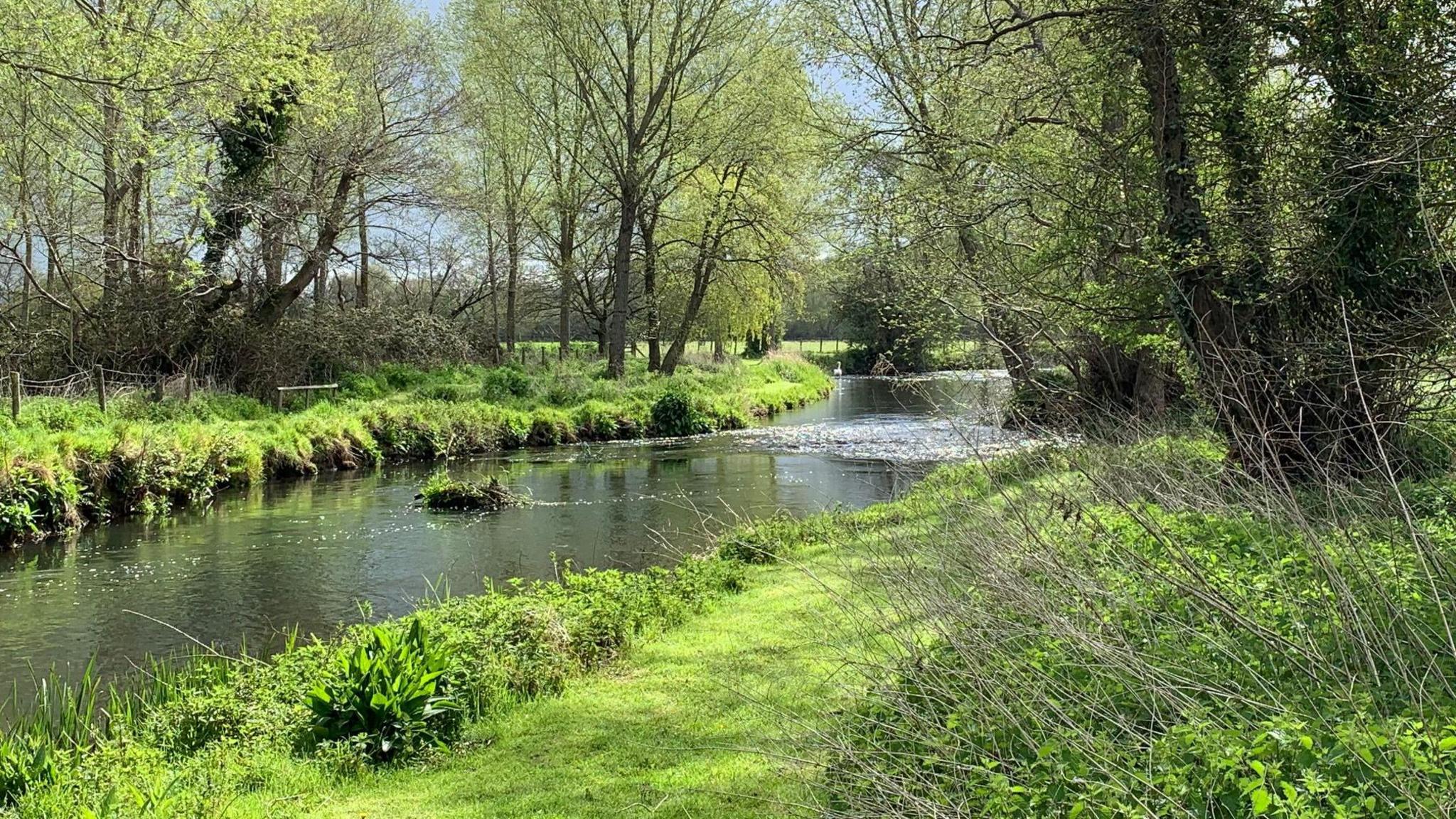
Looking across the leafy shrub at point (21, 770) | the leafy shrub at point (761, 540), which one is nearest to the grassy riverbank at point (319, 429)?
the leafy shrub at point (21, 770)

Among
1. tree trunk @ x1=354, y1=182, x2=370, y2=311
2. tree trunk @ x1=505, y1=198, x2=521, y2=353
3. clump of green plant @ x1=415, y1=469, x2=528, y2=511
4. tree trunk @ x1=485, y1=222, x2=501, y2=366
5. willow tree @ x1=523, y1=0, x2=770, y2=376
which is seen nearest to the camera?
clump of green plant @ x1=415, y1=469, x2=528, y2=511

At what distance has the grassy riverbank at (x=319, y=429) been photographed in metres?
14.0

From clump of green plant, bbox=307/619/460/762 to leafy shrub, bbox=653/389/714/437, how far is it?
2047cm

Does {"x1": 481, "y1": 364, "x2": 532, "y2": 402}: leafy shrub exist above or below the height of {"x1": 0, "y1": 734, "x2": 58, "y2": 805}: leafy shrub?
above

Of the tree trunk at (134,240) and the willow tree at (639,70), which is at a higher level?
the willow tree at (639,70)

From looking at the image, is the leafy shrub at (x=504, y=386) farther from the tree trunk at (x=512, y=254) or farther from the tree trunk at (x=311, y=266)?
the tree trunk at (x=512, y=254)

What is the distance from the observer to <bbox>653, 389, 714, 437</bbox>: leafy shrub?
2677cm

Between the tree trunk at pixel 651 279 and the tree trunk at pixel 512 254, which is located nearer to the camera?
the tree trunk at pixel 651 279

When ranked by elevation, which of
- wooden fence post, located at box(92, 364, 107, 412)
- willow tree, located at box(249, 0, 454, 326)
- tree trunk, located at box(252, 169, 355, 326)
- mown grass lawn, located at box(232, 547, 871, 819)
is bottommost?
mown grass lawn, located at box(232, 547, 871, 819)

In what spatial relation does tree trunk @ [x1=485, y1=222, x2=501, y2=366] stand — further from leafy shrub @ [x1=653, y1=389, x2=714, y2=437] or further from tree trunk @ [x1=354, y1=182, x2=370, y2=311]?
leafy shrub @ [x1=653, y1=389, x2=714, y2=437]

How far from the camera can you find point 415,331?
28.5 m

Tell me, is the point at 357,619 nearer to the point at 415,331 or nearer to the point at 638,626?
the point at 638,626

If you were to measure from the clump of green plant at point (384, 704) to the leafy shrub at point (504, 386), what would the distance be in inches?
783

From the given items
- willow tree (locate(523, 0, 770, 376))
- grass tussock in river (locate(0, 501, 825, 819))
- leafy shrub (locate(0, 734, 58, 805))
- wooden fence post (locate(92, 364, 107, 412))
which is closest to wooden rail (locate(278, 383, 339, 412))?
wooden fence post (locate(92, 364, 107, 412))
